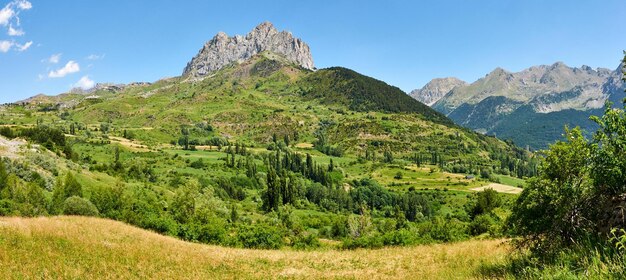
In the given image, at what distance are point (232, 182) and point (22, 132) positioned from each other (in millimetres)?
88408

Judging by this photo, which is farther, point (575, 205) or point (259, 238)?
point (259, 238)

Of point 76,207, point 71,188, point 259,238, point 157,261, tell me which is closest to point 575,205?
point 157,261

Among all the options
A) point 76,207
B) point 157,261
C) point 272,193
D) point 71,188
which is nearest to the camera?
point 157,261

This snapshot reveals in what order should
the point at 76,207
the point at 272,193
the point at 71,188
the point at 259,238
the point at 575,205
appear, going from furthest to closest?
the point at 272,193, the point at 71,188, the point at 76,207, the point at 259,238, the point at 575,205

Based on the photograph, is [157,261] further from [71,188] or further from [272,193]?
[272,193]

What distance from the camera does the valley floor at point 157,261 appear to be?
18.3 metres

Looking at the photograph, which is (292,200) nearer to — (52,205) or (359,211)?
(359,211)

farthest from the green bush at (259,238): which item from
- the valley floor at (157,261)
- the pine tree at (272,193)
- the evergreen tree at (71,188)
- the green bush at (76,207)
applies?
the pine tree at (272,193)

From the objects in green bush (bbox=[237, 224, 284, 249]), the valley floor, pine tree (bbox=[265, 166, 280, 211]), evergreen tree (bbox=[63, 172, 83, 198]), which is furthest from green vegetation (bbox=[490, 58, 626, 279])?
pine tree (bbox=[265, 166, 280, 211])

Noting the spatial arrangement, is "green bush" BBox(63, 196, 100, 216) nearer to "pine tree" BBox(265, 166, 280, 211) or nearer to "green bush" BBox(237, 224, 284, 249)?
"green bush" BBox(237, 224, 284, 249)

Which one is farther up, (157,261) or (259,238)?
(157,261)

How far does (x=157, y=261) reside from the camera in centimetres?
2203

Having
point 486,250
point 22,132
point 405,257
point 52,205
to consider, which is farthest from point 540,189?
point 22,132

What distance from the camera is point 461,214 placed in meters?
165
